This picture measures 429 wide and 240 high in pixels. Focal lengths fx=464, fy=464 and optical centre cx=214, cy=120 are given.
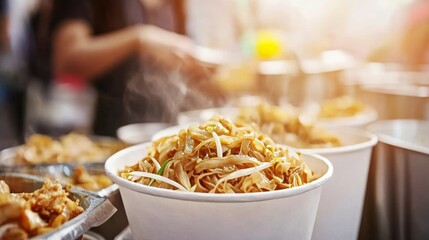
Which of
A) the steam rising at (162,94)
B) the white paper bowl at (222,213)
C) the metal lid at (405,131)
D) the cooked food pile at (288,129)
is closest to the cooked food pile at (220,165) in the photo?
the white paper bowl at (222,213)

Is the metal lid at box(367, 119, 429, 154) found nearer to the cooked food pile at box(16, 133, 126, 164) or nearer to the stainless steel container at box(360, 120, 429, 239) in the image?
the stainless steel container at box(360, 120, 429, 239)

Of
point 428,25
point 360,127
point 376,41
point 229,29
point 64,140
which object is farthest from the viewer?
point 229,29

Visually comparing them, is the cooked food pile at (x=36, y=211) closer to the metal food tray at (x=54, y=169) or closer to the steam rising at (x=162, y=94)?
the metal food tray at (x=54, y=169)

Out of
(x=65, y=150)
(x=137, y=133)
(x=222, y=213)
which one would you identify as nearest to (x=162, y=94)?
(x=137, y=133)

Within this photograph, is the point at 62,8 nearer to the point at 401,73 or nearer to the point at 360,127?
the point at 360,127

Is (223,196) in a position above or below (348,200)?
above

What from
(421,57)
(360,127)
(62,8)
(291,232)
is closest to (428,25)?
(421,57)
